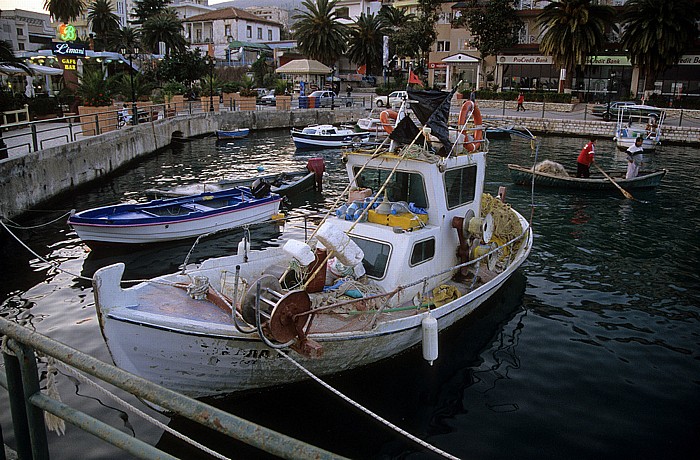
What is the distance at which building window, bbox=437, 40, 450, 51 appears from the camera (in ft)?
211

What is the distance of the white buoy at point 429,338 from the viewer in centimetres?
891

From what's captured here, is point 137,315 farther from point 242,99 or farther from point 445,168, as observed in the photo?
point 242,99

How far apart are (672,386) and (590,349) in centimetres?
163

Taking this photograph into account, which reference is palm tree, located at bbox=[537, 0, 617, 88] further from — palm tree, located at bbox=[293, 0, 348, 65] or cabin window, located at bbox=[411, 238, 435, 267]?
cabin window, located at bbox=[411, 238, 435, 267]

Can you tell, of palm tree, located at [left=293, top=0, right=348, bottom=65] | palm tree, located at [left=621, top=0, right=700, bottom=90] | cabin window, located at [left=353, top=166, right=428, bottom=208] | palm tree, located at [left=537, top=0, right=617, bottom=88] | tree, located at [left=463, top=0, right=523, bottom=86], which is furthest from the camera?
palm tree, located at [left=293, top=0, right=348, bottom=65]

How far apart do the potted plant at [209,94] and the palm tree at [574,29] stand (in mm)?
28845

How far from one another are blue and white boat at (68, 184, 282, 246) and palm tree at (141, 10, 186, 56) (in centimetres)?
5065

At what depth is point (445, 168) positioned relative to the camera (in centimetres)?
1098

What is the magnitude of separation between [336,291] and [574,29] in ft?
148

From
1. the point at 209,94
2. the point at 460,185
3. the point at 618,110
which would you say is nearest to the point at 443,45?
the point at 618,110

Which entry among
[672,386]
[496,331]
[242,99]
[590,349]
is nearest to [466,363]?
[496,331]

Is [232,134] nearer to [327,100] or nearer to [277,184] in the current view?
[327,100]

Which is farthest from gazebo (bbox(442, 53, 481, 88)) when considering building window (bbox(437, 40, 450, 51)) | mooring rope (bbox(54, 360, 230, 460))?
mooring rope (bbox(54, 360, 230, 460))

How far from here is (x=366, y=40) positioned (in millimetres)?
68812
